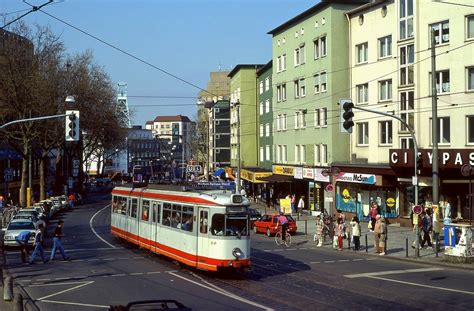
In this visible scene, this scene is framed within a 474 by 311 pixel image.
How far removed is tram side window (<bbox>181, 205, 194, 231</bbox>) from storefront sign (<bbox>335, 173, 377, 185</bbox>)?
22654 millimetres

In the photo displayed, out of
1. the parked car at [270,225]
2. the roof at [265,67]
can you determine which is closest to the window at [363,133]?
the parked car at [270,225]

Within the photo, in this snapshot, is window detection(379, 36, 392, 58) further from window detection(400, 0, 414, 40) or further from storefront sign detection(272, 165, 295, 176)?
storefront sign detection(272, 165, 295, 176)

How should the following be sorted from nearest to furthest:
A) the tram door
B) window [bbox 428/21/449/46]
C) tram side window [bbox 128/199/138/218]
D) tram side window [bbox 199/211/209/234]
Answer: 1. the tram door
2. tram side window [bbox 199/211/209/234]
3. tram side window [bbox 128/199/138/218]
4. window [bbox 428/21/449/46]

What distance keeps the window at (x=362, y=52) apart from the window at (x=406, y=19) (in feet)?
16.8

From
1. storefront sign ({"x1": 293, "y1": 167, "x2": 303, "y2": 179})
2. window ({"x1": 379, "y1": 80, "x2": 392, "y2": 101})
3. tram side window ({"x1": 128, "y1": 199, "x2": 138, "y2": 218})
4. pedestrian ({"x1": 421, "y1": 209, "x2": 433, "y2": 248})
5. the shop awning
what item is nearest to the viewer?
tram side window ({"x1": 128, "y1": 199, "x2": 138, "y2": 218})

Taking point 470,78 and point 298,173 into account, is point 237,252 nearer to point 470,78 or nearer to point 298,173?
point 470,78

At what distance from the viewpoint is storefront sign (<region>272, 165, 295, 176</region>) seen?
2239 inches

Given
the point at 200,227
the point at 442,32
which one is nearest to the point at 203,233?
the point at 200,227

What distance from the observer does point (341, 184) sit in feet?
158

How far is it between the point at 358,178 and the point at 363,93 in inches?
259

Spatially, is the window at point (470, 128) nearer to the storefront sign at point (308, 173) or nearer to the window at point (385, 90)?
the window at point (385, 90)

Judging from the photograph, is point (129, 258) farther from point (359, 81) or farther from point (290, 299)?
point (359, 81)

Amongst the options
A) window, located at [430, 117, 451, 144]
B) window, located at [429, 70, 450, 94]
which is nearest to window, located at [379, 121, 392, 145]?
window, located at [430, 117, 451, 144]

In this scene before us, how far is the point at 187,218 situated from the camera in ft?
71.4
